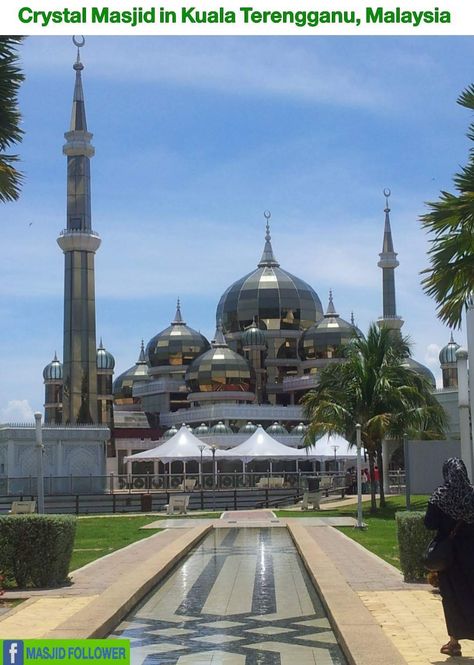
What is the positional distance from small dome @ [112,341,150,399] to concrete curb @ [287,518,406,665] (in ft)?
300

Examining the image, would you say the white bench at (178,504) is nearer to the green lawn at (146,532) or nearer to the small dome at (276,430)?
the green lawn at (146,532)

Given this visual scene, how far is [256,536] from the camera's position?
82.1 feet

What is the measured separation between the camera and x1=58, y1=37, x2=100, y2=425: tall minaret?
6481cm

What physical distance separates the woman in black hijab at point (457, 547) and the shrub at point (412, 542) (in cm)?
493

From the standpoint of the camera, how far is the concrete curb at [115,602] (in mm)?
9633

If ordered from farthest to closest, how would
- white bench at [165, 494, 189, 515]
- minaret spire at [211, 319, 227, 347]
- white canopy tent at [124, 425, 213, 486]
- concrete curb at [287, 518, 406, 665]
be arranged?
minaret spire at [211, 319, 227, 347], white canopy tent at [124, 425, 213, 486], white bench at [165, 494, 189, 515], concrete curb at [287, 518, 406, 665]

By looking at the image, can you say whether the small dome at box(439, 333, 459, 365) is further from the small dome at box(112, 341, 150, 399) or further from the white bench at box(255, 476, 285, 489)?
the white bench at box(255, 476, 285, 489)

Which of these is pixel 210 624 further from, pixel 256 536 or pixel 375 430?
pixel 375 430

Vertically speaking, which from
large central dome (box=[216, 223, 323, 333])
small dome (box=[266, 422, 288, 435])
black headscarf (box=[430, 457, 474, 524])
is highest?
large central dome (box=[216, 223, 323, 333])

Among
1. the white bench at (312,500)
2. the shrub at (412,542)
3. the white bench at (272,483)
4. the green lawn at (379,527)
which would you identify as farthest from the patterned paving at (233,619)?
the white bench at (272,483)

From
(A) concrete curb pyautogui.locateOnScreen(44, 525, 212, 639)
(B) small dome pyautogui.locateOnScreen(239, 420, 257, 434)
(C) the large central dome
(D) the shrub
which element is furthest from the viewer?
(C) the large central dome

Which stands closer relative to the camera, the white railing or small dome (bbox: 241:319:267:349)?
the white railing

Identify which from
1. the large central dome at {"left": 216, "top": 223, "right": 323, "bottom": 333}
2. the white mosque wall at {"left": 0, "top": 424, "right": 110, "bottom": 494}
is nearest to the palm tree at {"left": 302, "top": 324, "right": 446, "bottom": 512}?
the white mosque wall at {"left": 0, "top": 424, "right": 110, "bottom": 494}

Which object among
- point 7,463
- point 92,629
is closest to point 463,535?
point 92,629
